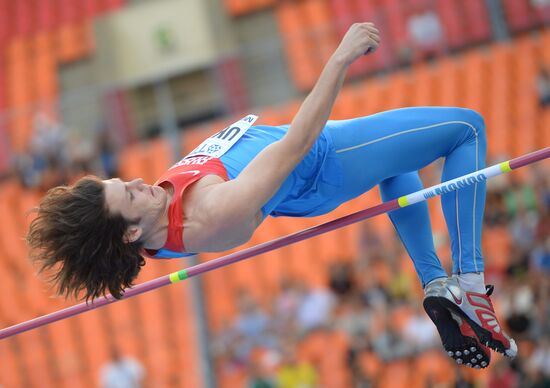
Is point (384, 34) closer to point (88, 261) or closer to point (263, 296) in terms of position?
point (263, 296)

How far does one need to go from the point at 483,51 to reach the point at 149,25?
4.30 metres

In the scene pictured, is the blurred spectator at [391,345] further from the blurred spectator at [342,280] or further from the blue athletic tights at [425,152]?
the blue athletic tights at [425,152]

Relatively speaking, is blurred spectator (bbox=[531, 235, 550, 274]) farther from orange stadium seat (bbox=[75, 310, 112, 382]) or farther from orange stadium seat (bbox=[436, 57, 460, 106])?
orange stadium seat (bbox=[75, 310, 112, 382])

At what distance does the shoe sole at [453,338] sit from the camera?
12.8 feet

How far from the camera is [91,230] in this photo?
3562 millimetres

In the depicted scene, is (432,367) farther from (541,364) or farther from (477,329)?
(477,329)

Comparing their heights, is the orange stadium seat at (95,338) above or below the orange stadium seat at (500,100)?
below

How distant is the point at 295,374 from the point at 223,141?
4.92 metres

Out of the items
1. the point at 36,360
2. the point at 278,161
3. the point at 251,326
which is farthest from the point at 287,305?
the point at 278,161

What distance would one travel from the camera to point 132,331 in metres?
9.21

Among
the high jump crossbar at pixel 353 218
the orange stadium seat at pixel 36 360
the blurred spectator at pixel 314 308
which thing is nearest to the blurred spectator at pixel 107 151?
the orange stadium seat at pixel 36 360

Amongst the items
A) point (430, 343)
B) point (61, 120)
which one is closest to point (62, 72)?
point (61, 120)

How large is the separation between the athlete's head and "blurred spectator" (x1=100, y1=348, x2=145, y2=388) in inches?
208

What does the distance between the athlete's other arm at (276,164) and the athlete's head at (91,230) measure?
349mm
